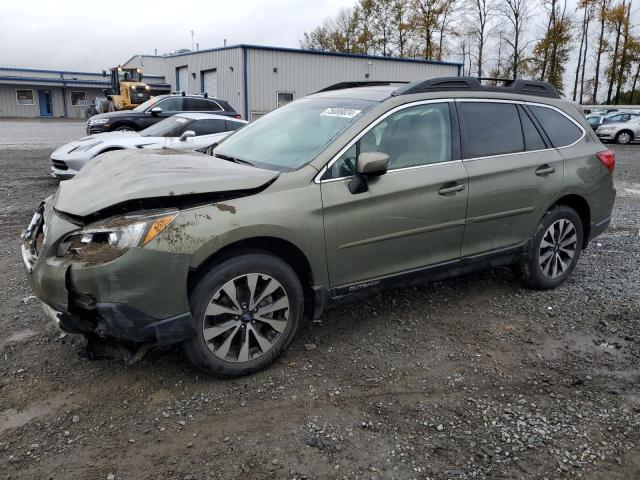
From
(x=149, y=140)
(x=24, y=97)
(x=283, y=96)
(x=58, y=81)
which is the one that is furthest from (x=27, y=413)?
(x=24, y=97)

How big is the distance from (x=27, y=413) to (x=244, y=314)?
130cm

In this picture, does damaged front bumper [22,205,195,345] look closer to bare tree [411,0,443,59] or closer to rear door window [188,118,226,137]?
rear door window [188,118,226,137]

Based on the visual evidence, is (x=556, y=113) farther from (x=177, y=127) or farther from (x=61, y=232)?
(x=177, y=127)

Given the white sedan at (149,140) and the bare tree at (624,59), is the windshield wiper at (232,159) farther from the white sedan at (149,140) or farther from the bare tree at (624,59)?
the bare tree at (624,59)

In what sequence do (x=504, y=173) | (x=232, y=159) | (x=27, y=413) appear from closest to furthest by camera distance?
(x=27, y=413) < (x=232, y=159) < (x=504, y=173)

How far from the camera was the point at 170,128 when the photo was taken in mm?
10328

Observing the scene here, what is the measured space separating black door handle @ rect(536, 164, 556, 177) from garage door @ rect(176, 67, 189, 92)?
99.8 ft

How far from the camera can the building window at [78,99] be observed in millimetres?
56281

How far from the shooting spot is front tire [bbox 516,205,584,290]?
466 cm

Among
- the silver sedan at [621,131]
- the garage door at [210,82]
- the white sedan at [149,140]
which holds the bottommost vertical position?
the silver sedan at [621,131]

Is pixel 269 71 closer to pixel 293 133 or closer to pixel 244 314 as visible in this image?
pixel 293 133

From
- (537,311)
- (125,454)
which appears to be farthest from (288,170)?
(537,311)

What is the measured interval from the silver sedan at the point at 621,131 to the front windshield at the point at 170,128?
852 inches

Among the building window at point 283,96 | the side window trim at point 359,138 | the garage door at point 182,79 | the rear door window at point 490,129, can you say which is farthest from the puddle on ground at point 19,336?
the garage door at point 182,79
